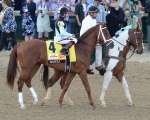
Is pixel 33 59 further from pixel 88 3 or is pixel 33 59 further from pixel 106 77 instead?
pixel 88 3

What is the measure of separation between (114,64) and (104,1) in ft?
30.1

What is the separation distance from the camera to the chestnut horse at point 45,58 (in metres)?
14.4

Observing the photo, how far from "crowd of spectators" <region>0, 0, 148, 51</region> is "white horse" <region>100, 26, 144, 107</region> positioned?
24.1 ft

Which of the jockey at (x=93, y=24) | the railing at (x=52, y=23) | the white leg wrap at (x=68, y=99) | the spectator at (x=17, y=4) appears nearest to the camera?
the jockey at (x=93, y=24)

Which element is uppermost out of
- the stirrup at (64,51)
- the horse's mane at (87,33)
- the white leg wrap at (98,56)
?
the horse's mane at (87,33)

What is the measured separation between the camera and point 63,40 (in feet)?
47.4

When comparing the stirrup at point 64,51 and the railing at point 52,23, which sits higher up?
the stirrup at point 64,51

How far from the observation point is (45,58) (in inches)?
570

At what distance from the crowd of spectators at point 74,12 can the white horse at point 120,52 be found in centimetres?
734

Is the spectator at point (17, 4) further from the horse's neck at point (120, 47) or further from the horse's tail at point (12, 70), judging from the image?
the horse's tail at point (12, 70)

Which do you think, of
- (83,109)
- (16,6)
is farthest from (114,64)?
(16,6)

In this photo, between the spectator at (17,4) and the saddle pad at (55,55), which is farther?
the spectator at (17,4)

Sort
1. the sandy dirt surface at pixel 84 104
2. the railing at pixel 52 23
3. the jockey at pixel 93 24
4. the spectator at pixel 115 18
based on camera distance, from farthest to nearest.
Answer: the railing at pixel 52 23 → the spectator at pixel 115 18 → the jockey at pixel 93 24 → the sandy dirt surface at pixel 84 104

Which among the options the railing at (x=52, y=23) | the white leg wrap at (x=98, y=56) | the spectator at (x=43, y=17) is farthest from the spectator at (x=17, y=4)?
the white leg wrap at (x=98, y=56)
